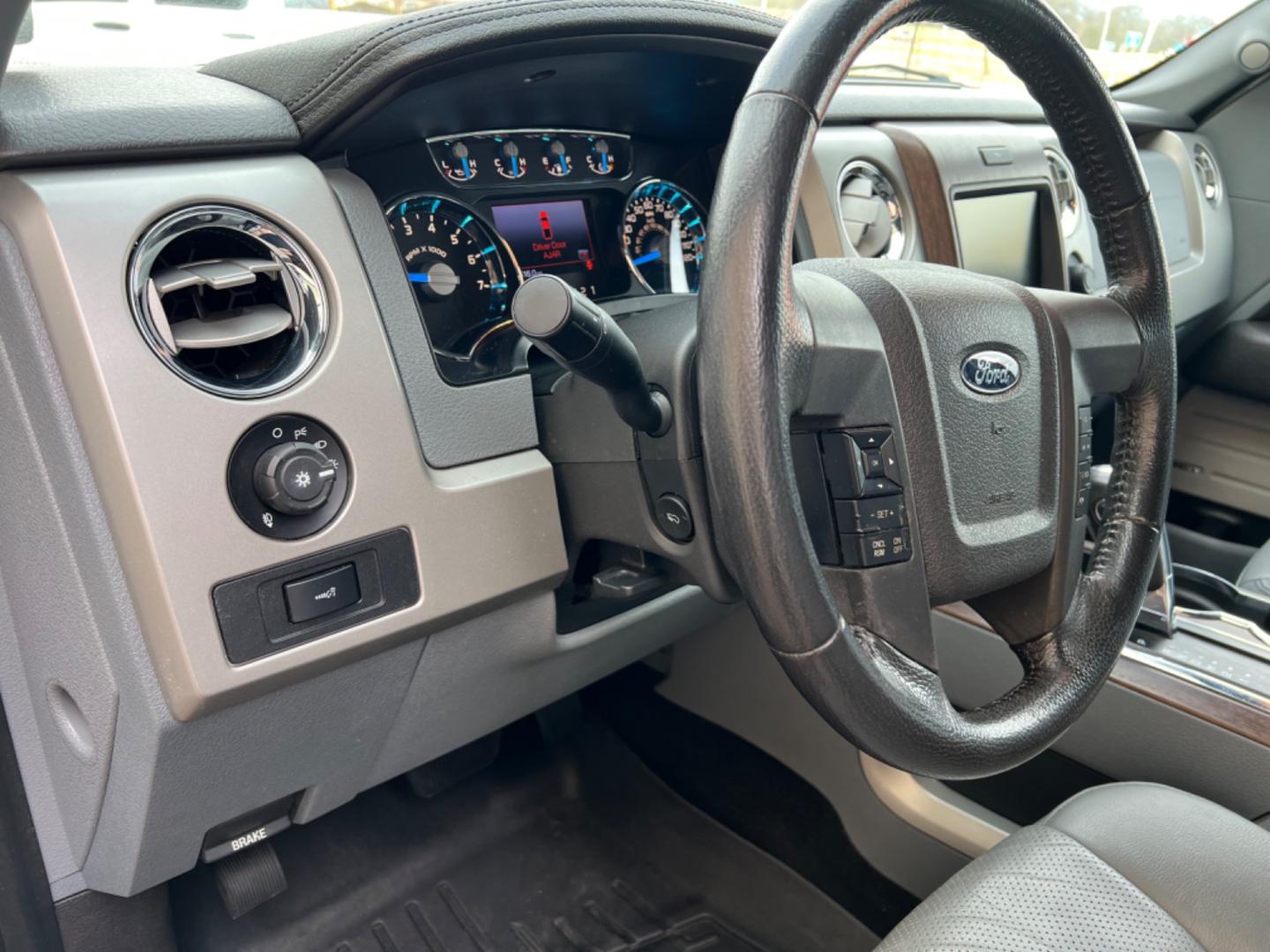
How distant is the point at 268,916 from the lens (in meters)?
1.29

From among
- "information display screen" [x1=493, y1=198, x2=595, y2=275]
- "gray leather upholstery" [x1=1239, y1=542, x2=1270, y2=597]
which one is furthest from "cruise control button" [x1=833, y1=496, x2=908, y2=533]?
"gray leather upholstery" [x1=1239, y1=542, x2=1270, y2=597]

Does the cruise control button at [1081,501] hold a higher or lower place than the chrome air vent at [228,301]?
lower

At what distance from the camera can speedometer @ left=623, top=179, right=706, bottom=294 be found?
→ 1155mm

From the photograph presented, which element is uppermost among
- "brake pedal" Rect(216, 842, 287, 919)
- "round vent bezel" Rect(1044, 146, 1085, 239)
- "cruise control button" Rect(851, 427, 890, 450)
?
"round vent bezel" Rect(1044, 146, 1085, 239)

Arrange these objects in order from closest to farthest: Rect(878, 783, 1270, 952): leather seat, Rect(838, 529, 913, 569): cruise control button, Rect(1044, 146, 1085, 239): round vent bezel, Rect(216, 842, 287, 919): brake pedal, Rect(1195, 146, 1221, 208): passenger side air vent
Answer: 1. Rect(838, 529, 913, 569): cruise control button
2. Rect(878, 783, 1270, 952): leather seat
3. Rect(216, 842, 287, 919): brake pedal
4. Rect(1044, 146, 1085, 239): round vent bezel
5. Rect(1195, 146, 1221, 208): passenger side air vent

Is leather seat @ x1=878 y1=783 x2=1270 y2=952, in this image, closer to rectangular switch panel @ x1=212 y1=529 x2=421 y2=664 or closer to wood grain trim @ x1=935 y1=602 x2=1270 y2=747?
wood grain trim @ x1=935 y1=602 x2=1270 y2=747

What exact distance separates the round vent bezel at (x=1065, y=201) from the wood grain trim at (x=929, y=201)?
1.12 feet

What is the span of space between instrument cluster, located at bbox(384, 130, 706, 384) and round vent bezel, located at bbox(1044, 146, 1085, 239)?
749 mm

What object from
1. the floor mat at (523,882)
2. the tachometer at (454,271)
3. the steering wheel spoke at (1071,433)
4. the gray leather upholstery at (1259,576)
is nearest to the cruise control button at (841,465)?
the steering wheel spoke at (1071,433)

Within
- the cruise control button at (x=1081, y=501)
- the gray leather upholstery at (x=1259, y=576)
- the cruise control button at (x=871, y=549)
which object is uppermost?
the cruise control button at (x=871, y=549)

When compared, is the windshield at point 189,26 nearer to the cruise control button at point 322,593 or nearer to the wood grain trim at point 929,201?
the wood grain trim at point 929,201

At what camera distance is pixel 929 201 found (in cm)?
141

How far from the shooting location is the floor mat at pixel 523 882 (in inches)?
51.2

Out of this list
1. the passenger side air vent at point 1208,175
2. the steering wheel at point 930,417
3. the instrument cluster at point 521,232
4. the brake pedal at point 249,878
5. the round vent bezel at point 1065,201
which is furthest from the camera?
the passenger side air vent at point 1208,175
